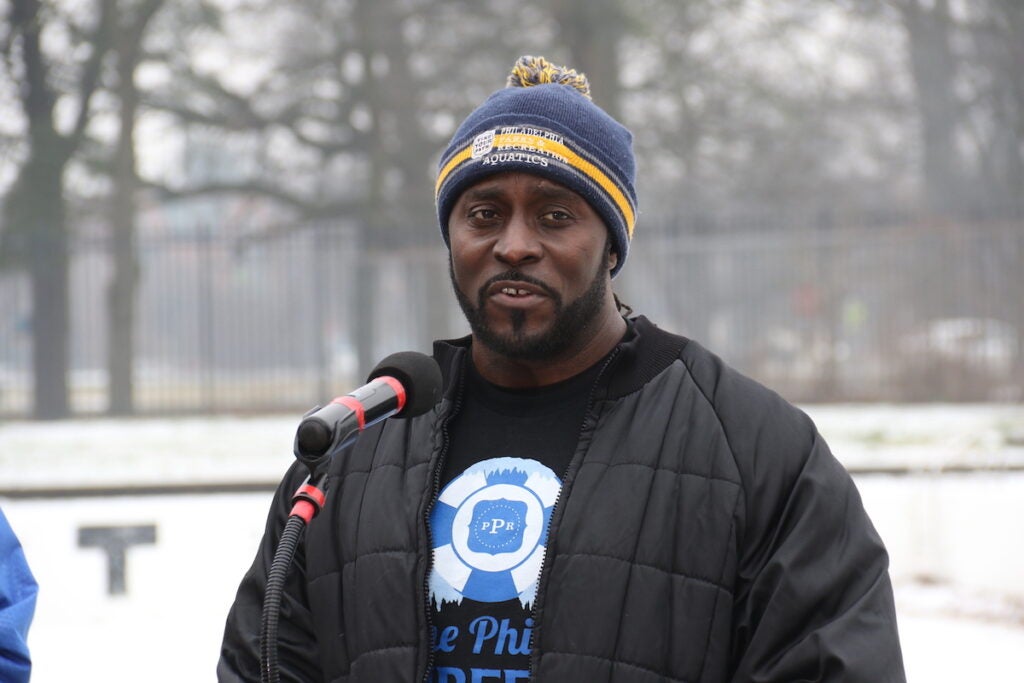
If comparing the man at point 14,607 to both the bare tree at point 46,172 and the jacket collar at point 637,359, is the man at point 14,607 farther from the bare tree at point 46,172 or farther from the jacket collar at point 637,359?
the bare tree at point 46,172

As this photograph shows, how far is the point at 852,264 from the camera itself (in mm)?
14680

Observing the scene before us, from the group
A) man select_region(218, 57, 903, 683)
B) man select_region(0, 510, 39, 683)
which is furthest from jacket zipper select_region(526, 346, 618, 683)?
man select_region(0, 510, 39, 683)

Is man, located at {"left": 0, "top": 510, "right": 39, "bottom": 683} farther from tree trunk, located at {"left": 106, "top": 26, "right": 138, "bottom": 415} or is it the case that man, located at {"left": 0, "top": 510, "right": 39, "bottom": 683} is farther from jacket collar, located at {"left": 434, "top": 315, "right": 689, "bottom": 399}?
tree trunk, located at {"left": 106, "top": 26, "right": 138, "bottom": 415}

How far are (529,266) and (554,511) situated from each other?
0.47m

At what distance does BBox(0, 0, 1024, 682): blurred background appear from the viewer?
735 centimetres

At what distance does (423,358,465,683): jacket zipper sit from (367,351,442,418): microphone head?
206 mm

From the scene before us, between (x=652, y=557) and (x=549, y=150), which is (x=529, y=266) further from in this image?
(x=652, y=557)

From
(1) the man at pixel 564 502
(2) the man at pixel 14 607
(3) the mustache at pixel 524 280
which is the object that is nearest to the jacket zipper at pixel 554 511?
(1) the man at pixel 564 502

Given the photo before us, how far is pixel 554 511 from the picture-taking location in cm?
221

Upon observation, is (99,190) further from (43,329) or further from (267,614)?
(267,614)

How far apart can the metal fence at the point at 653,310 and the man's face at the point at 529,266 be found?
12.7m

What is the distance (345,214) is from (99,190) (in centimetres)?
383

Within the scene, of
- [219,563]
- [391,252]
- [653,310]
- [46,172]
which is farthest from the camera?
[653,310]

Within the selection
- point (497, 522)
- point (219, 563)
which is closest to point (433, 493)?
point (497, 522)
